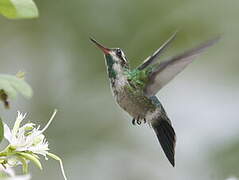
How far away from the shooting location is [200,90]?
630cm

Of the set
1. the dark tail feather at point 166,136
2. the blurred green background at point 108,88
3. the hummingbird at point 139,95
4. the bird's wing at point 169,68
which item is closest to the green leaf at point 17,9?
the bird's wing at point 169,68

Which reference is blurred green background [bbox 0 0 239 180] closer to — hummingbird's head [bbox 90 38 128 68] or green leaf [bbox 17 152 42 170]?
hummingbird's head [bbox 90 38 128 68]

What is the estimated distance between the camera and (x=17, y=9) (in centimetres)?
164

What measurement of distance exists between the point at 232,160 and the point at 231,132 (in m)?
0.35

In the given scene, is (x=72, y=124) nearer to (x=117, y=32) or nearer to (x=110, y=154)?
(x=110, y=154)

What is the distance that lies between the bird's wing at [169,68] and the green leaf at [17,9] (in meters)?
0.57

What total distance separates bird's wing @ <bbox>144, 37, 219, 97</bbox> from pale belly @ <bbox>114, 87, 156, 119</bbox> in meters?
0.08

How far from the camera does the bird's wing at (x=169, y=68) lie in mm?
2119

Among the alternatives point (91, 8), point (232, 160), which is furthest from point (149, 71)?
point (91, 8)

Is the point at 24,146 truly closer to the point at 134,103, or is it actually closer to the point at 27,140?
the point at 27,140

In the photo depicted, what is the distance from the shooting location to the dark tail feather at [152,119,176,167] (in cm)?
251

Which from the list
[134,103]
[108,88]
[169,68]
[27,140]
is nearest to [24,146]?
[27,140]

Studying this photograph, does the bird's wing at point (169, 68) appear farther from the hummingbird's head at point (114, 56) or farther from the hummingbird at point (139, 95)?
the hummingbird's head at point (114, 56)

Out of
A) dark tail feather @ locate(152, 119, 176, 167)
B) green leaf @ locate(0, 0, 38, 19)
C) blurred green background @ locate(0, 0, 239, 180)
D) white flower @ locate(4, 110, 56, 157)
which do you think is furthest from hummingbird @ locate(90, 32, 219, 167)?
blurred green background @ locate(0, 0, 239, 180)
